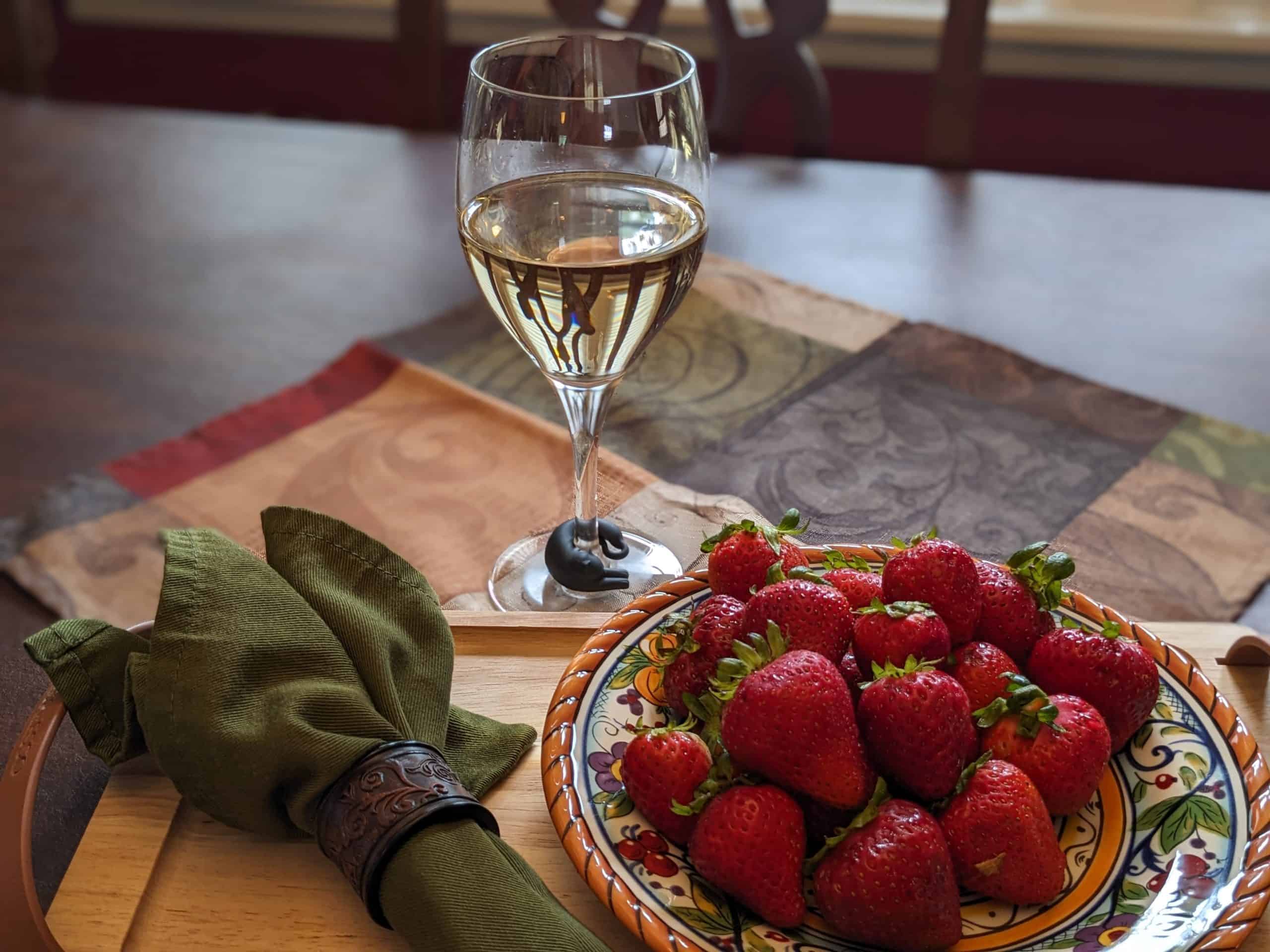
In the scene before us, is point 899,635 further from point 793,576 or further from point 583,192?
point 583,192

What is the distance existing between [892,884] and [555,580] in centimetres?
35

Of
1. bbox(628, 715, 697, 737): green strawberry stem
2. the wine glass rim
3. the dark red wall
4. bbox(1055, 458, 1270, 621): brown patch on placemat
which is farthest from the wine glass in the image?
the dark red wall

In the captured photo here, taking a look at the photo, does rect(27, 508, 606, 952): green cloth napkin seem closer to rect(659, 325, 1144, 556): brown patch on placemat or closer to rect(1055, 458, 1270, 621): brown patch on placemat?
rect(659, 325, 1144, 556): brown patch on placemat

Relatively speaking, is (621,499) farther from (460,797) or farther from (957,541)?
(460,797)

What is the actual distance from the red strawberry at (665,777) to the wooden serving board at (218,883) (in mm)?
46

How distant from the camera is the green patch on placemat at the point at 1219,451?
2.94 feet

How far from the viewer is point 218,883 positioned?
543 mm

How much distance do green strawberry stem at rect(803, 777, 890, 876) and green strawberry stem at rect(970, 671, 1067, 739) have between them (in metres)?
0.06

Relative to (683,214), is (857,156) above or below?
below

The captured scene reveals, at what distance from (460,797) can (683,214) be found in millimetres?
346

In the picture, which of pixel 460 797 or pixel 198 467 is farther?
pixel 198 467

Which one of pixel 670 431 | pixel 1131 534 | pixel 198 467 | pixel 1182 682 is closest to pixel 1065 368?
pixel 1131 534

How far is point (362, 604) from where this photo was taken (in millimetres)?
638

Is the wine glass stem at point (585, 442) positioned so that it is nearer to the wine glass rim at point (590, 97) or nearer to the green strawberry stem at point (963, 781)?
the wine glass rim at point (590, 97)
